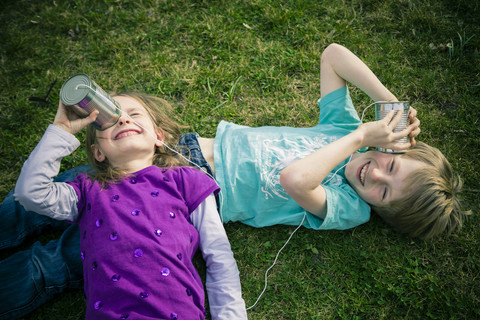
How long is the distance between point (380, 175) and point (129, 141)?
1.99 m

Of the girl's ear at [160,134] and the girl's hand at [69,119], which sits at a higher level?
the girl's hand at [69,119]

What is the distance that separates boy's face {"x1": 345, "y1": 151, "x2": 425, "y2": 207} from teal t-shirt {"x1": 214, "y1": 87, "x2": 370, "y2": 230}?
134 millimetres

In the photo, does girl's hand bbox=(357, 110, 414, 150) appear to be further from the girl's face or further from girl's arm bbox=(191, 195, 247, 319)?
the girl's face

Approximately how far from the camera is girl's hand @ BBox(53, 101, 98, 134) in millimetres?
2361

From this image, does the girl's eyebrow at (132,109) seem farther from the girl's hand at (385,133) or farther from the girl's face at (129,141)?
the girl's hand at (385,133)

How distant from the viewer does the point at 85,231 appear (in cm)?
248

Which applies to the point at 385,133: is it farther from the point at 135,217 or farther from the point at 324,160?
the point at 135,217

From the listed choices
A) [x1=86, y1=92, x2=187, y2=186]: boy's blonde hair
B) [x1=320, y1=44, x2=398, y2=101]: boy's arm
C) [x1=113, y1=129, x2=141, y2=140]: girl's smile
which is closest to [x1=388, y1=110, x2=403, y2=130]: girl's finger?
[x1=320, y1=44, x2=398, y2=101]: boy's arm

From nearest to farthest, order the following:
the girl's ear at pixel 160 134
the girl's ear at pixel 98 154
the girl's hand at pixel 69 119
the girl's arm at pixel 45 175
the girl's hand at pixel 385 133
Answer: the girl's arm at pixel 45 175 < the girl's hand at pixel 69 119 < the girl's hand at pixel 385 133 < the girl's ear at pixel 98 154 < the girl's ear at pixel 160 134

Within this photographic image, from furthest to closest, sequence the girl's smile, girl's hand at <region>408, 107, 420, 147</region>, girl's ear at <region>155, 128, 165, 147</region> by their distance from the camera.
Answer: girl's ear at <region>155, 128, 165, 147</region>
girl's hand at <region>408, 107, 420, 147</region>
the girl's smile

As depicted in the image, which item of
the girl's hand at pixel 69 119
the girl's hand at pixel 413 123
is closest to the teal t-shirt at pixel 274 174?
the girl's hand at pixel 413 123

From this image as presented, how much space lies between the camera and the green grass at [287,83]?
9.71 feet

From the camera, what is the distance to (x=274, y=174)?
282cm

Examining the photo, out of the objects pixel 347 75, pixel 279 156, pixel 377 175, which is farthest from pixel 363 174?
pixel 347 75
